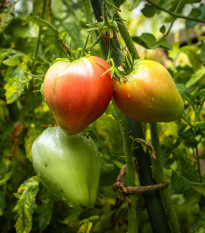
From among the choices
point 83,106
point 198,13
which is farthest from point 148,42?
point 83,106

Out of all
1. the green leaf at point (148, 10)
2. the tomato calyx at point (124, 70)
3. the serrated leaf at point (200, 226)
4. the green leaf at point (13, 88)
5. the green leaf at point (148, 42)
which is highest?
the green leaf at point (148, 10)

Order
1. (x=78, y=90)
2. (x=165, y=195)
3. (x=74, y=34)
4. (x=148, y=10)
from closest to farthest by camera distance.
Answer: (x=78, y=90) < (x=165, y=195) < (x=148, y=10) < (x=74, y=34)

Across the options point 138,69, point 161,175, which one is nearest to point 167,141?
point 161,175

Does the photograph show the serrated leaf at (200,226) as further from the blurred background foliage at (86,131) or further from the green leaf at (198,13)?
the green leaf at (198,13)

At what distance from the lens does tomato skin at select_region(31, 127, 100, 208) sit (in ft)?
1.21

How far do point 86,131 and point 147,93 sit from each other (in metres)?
0.17

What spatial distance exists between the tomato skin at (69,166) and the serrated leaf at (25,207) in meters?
0.12

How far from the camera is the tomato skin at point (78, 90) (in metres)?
0.31

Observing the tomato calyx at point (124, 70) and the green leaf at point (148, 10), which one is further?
the green leaf at point (148, 10)

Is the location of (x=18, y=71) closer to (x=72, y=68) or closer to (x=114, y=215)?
(x=72, y=68)

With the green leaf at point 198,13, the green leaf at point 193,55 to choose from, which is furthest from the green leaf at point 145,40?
the green leaf at point 193,55

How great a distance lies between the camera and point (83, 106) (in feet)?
1.05

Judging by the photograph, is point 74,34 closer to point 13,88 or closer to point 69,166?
point 13,88

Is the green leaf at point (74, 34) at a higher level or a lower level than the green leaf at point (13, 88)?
higher
